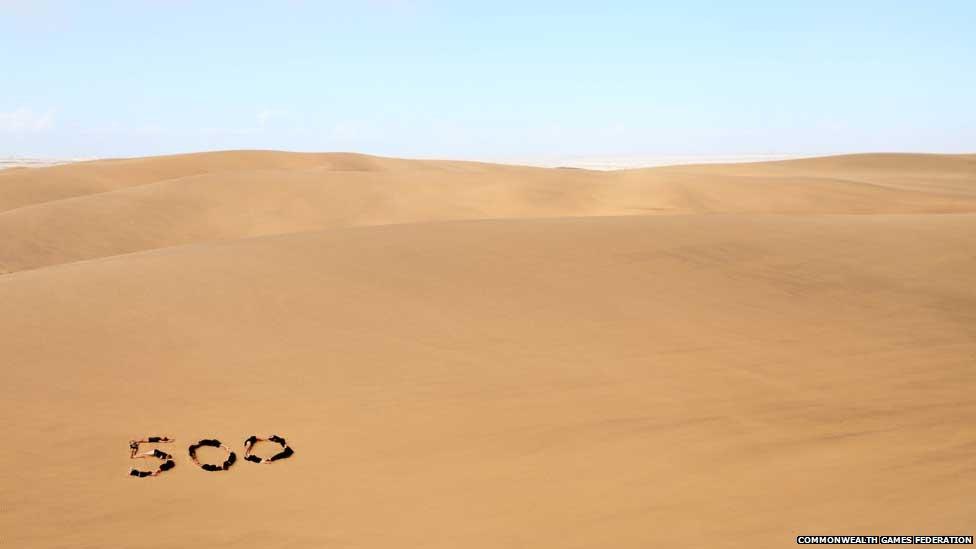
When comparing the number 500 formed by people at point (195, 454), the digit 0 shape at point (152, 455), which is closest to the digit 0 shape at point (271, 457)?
the number 500 formed by people at point (195, 454)

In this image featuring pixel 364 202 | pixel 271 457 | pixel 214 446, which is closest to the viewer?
pixel 271 457

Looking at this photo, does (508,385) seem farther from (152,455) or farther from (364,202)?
(364,202)

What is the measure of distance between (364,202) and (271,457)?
16.5 metres

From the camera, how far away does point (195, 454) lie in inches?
186

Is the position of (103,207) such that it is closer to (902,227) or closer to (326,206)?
(326,206)

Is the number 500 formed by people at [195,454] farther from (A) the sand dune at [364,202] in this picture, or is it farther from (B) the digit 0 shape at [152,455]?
(A) the sand dune at [364,202]

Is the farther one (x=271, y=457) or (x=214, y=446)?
(x=214, y=446)

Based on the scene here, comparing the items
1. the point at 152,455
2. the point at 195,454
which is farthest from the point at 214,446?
the point at 152,455

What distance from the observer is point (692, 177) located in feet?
79.7

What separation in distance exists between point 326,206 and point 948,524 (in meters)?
17.8

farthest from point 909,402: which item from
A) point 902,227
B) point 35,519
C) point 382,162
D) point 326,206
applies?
point 382,162

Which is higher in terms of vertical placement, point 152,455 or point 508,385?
point 508,385

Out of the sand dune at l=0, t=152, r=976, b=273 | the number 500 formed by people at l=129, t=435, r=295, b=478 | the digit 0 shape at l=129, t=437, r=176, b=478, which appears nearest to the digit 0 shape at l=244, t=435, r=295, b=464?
the number 500 formed by people at l=129, t=435, r=295, b=478

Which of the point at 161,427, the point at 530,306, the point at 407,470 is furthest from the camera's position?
the point at 530,306
